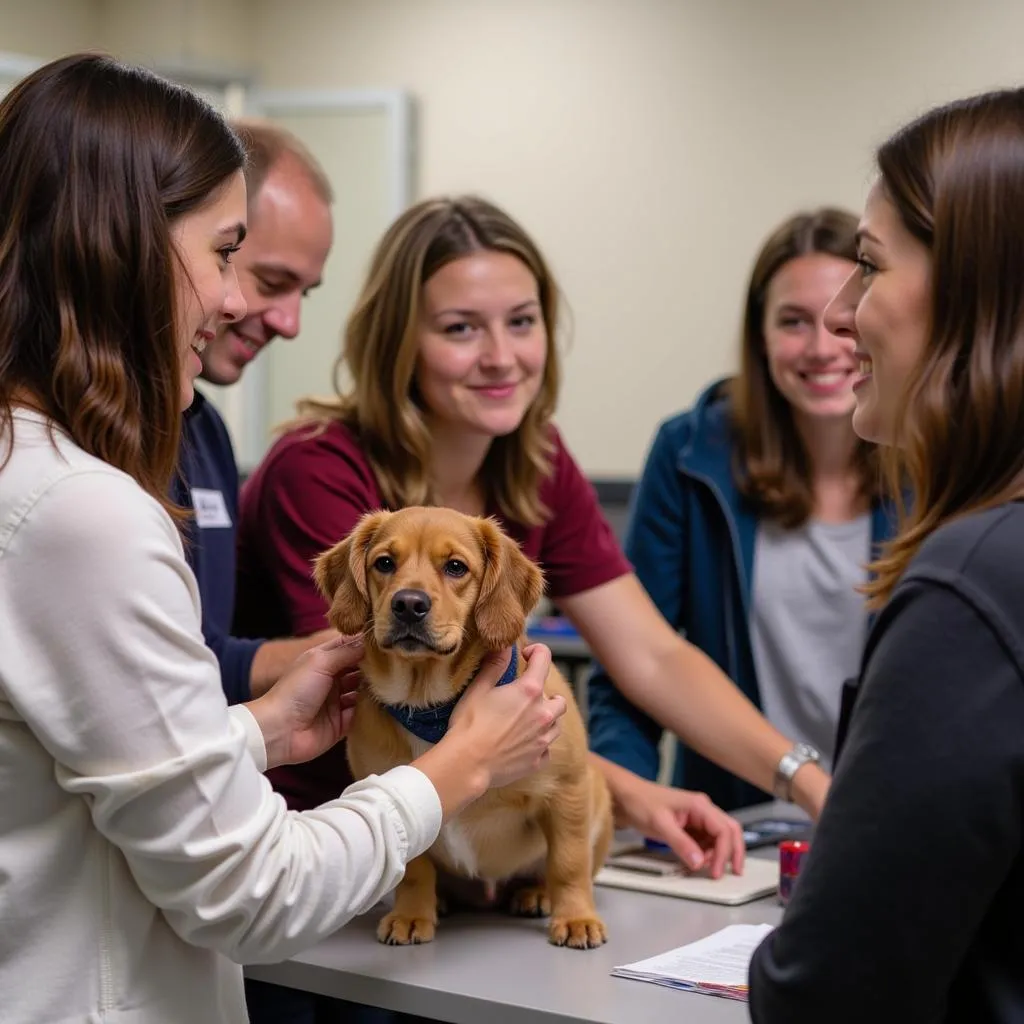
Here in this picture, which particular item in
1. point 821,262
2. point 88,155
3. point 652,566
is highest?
point 88,155

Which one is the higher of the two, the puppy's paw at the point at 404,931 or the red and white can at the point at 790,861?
the red and white can at the point at 790,861

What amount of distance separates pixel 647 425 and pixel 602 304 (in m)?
0.47

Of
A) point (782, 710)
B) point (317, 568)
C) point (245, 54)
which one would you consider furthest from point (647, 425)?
point (317, 568)

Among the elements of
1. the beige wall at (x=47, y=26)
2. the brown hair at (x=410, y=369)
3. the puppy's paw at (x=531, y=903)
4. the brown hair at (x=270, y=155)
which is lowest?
the puppy's paw at (x=531, y=903)

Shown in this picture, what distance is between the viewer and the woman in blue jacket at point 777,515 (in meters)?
2.41

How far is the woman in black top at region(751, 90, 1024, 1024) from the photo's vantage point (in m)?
0.86

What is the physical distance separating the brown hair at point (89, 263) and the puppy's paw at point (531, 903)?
765mm

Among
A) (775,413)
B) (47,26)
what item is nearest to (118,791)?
(775,413)

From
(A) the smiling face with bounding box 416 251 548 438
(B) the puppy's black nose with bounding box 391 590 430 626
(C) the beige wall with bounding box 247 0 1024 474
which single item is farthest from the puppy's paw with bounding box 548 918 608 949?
(C) the beige wall with bounding box 247 0 1024 474

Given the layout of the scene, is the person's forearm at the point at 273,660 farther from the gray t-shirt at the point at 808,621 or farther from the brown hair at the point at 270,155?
the gray t-shirt at the point at 808,621

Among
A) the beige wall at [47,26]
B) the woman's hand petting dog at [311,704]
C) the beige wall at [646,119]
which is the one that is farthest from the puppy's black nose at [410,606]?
the beige wall at [47,26]

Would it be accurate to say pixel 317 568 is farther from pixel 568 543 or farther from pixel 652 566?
pixel 652 566

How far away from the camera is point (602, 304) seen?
16.6 ft

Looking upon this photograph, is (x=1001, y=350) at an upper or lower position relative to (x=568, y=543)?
upper
